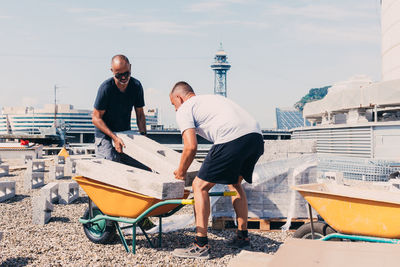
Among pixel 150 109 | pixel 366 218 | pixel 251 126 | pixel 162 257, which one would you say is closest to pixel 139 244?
pixel 162 257

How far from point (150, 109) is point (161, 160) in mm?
130522

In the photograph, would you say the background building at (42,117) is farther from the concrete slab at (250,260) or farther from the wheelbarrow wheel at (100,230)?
the concrete slab at (250,260)

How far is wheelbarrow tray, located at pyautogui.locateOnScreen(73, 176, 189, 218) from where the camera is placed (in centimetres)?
378

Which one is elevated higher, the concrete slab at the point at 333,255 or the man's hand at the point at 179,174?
the man's hand at the point at 179,174

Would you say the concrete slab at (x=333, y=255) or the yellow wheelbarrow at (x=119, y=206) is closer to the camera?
the concrete slab at (x=333, y=255)

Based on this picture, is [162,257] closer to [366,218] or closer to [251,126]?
[251,126]

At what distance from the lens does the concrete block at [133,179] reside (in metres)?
3.65

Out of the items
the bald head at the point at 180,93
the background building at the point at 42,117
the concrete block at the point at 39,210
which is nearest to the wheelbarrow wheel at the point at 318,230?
the bald head at the point at 180,93


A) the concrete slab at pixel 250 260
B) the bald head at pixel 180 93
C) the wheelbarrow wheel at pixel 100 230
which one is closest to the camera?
the concrete slab at pixel 250 260

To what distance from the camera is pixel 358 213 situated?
3.48 metres

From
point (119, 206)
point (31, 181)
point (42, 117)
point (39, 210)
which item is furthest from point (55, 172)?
point (42, 117)

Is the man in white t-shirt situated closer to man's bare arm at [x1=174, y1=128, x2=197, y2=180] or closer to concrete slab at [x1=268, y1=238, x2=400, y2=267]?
man's bare arm at [x1=174, y1=128, x2=197, y2=180]

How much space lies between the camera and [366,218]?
11.4 feet

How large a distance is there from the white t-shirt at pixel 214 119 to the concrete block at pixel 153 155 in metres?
0.57
